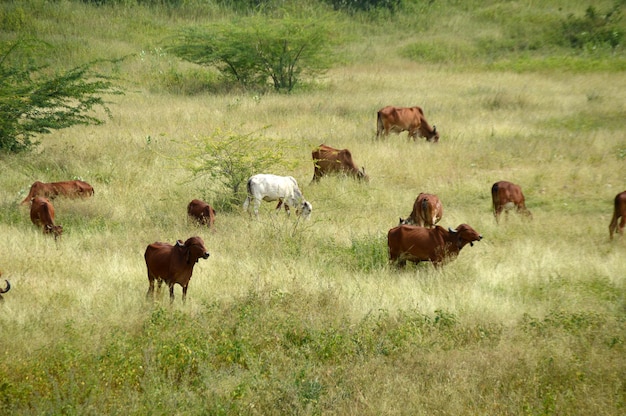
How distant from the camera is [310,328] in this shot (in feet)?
21.3

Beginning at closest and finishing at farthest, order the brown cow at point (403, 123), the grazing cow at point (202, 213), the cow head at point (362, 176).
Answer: the grazing cow at point (202, 213) → the cow head at point (362, 176) → the brown cow at point (403, 123)

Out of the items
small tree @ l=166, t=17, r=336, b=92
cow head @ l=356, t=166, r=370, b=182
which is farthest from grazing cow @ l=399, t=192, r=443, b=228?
small tree @ l=166, t=17, r=336, b=92

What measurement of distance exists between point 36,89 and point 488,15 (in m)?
25.9

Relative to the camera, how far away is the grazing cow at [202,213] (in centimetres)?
Answer: 977

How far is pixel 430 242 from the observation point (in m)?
8.05

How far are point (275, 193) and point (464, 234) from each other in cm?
343

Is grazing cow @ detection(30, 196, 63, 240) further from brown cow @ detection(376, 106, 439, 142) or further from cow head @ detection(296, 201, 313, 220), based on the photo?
brown cow @ detection(376, 106, 439, 142)

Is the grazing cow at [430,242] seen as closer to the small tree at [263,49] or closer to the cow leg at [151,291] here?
the cow leg at [151,291]

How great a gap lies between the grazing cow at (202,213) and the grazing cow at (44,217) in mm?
1766

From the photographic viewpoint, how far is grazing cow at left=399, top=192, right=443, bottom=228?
9625 millimetres

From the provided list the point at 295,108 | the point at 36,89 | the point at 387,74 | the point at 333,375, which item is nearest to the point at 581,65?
the point at 387,74

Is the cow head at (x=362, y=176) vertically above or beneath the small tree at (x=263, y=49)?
beneath

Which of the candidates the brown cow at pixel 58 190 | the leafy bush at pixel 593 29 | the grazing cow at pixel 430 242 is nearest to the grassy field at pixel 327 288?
the grazing cow at pixel 430 242

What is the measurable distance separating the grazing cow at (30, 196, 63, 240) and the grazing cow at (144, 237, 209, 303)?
108 inches
